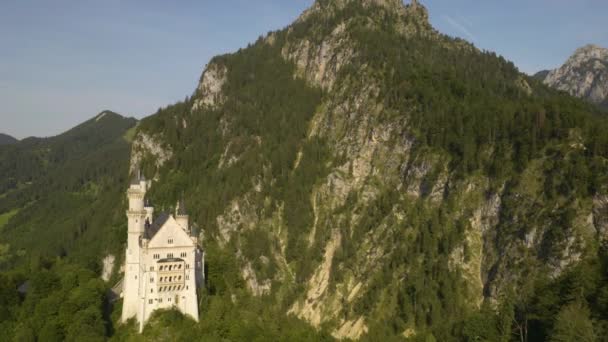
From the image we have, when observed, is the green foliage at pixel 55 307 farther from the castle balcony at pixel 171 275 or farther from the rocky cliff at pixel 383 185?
the rocky cliff at pixel 383 185

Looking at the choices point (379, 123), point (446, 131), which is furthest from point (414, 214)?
point (379, 123)

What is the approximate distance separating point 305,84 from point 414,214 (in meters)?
77.6

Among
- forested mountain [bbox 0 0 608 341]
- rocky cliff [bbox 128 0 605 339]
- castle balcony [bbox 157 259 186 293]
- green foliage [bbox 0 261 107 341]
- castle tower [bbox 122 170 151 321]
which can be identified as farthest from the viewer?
rocky cliff [bbox 128 0 605 339]

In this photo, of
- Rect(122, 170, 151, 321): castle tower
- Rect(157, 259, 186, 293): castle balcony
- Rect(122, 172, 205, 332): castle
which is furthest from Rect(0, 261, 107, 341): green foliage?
Rect(157, 259, 186, 293): castle balcony

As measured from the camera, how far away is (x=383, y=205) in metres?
146

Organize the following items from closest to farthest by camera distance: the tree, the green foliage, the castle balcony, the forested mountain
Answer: the tree < the castle balcony < the green foliage < the forested mountain

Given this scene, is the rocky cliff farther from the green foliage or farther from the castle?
the green foliage

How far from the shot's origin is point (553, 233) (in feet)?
356

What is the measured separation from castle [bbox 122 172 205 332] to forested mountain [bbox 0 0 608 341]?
3.93 m

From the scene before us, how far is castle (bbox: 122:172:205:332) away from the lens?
88.8 meters

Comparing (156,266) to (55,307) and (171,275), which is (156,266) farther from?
(55,307)

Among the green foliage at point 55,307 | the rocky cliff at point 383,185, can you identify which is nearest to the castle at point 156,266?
the green foliage at point 55,307

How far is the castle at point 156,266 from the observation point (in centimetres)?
8881

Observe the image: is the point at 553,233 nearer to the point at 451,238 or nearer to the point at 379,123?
the point at 451,238
